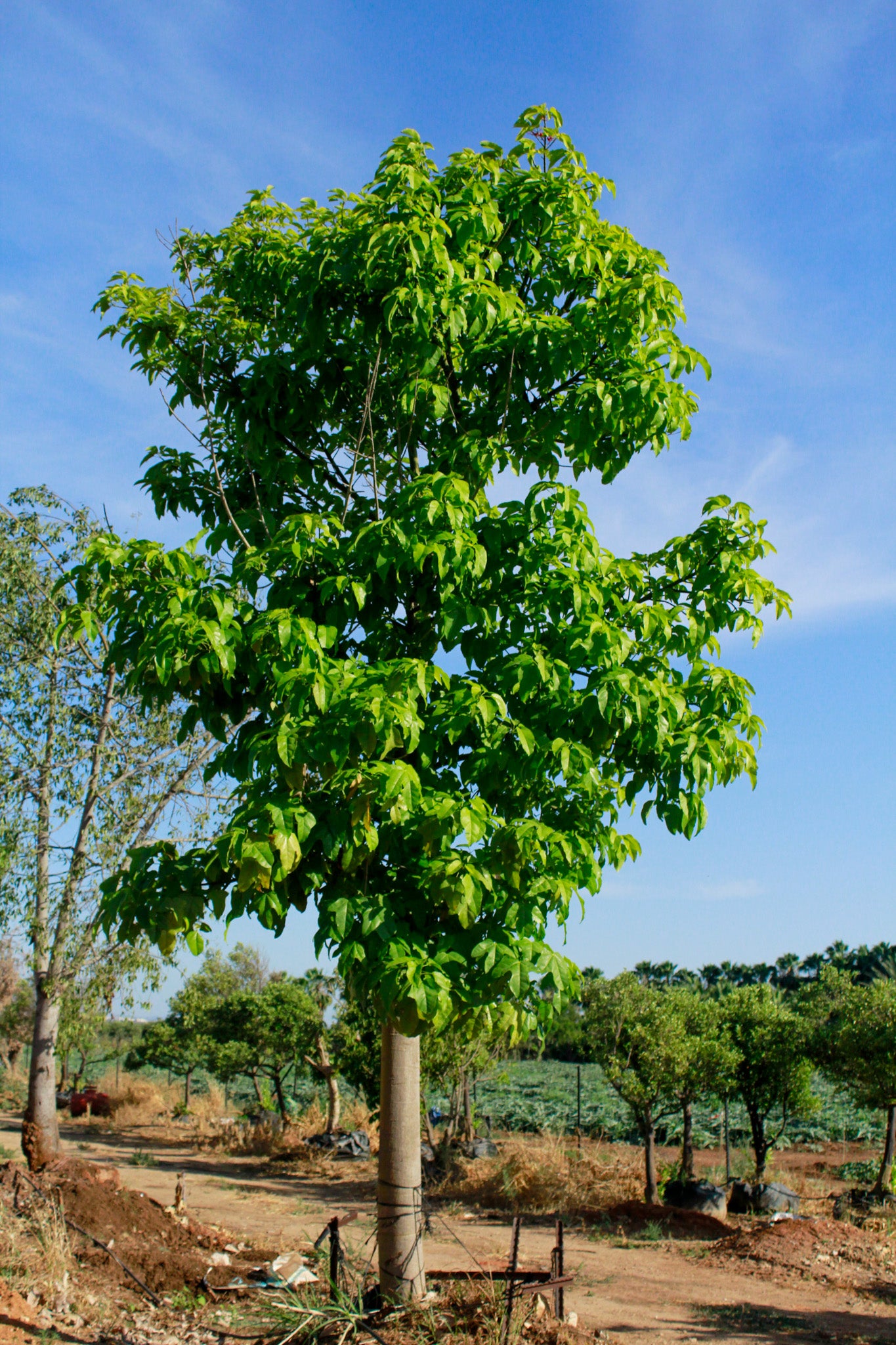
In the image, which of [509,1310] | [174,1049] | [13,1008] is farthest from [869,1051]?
[13,1008]

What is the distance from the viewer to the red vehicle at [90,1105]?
28.4 m

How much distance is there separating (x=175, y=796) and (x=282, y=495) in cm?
788

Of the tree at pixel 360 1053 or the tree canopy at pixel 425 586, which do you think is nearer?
the tree canopy at pixel 425 586

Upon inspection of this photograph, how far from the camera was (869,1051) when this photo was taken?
48.4 ft

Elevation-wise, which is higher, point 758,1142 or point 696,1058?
point 696,1058

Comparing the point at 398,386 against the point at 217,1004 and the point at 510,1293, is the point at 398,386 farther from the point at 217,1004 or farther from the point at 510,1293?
the point at 217,1004

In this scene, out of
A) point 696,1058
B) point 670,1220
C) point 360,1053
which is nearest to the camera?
point 670,1220

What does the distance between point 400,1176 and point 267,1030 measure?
19673 mm

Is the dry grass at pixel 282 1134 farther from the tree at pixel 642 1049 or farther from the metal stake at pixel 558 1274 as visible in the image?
the metal stake at pixel 558 1274

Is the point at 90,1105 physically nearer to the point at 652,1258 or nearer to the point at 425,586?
the point at 652,1258

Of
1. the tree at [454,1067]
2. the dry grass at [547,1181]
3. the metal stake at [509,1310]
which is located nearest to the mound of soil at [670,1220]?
the dry grass at [547,1181]

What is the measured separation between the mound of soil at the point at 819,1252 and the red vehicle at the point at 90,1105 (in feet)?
73.6

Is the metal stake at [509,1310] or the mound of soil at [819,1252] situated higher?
the metal stake at [509,1310]

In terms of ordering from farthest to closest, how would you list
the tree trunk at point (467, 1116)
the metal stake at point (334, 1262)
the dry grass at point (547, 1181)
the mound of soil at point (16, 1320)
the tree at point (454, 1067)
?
the tree trunk at point (467, 1116)
the tree at point (454, 1067)
the dry grass at point (547, 1181)
the mound of soil at point (16, 1320)
the metal stake at point (334, 1262)
